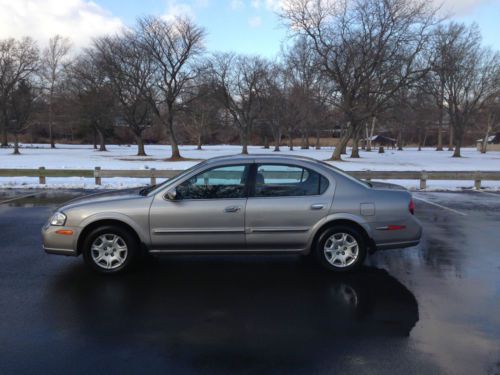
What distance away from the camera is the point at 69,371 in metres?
3.39

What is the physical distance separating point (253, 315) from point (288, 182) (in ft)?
6.83

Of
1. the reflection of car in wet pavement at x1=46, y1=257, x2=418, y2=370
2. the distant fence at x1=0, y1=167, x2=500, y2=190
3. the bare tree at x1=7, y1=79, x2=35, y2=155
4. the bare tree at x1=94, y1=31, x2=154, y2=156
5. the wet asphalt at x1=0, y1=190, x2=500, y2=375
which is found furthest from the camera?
the bare tree at x1=7, y1=79, x2=35, y2=155

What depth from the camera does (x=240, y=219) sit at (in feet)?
18.5

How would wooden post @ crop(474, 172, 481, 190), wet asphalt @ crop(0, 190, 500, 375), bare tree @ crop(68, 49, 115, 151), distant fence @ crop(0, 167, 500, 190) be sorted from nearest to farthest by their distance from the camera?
wet asphalt @ crop(0, 190, 500, 375) < distant fence @ crop(0, 167, 500, 190) < wooden post @ crop(474, 172, 481, 190) < bare tree @ crop(68, 49, 115, 151)

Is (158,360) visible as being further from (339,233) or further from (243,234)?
(339,233)

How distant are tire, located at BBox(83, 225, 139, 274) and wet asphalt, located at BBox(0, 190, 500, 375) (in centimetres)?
19

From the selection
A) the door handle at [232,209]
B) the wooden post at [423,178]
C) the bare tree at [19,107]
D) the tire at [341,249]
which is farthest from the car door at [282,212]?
the bare tree at [19,107]

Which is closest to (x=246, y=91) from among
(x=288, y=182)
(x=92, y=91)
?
(x=92, y=91)

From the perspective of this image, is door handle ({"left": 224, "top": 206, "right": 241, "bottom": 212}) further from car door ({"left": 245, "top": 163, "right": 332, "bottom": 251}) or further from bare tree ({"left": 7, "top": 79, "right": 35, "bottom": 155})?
bare tree ({"left": 7, "top": 79, "right": 35, "bottom": 155})

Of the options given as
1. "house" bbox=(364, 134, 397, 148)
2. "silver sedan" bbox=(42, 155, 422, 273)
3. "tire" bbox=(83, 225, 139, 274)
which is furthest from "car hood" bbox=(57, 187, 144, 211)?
"house" bbox=(364, 134, 397, 148)

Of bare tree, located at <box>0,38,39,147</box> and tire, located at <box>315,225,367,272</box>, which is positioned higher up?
bare tree, located at <box>0,38,39,147</box>

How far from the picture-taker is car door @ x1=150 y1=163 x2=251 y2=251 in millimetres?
5625

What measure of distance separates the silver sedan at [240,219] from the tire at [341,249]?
0.01 metres

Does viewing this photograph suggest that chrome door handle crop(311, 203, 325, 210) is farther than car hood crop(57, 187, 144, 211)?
No
